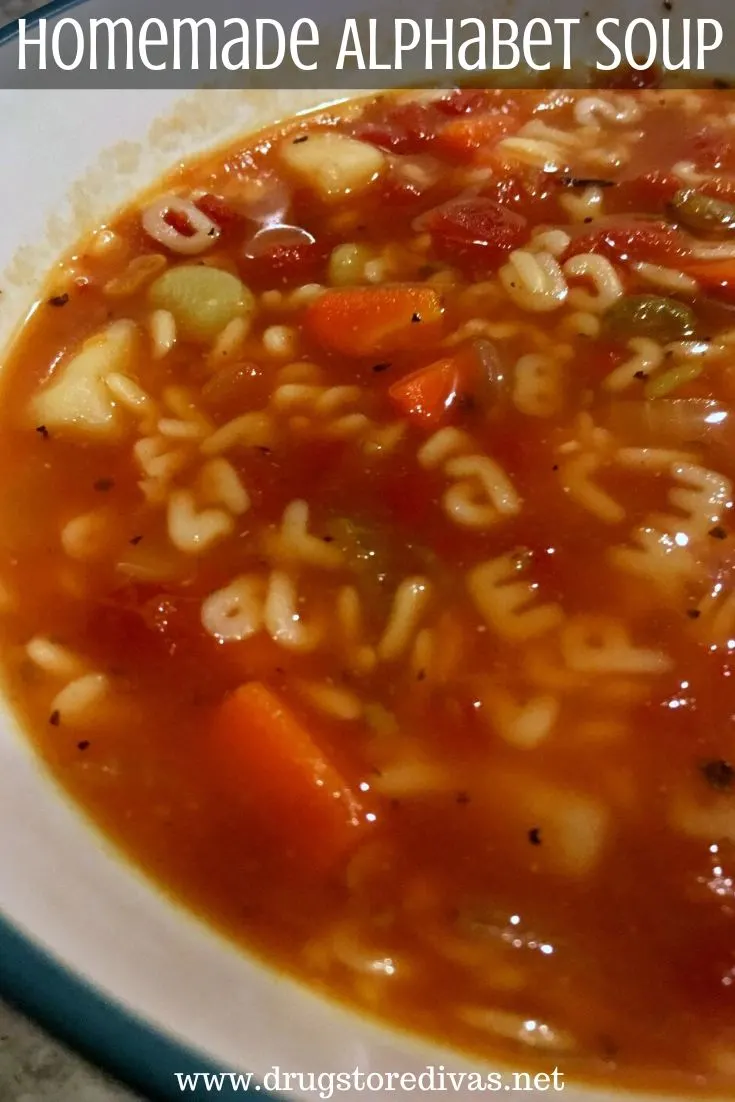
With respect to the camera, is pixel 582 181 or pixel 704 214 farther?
pixel 582 181

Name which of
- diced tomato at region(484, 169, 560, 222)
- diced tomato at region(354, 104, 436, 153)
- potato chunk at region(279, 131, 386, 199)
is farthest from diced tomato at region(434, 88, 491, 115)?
diced tomato at region(484, 169, 560, 222)

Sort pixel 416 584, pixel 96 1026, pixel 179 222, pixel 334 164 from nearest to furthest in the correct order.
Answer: pixel 96 1026 → pixel 416 584 → pixel 179 222 → pixel 334 164

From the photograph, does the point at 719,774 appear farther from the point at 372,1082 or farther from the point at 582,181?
the point at 582,181

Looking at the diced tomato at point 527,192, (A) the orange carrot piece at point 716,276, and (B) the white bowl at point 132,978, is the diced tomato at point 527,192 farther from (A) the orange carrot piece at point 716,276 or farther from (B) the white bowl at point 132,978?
(B) the white bowl at point 132,978

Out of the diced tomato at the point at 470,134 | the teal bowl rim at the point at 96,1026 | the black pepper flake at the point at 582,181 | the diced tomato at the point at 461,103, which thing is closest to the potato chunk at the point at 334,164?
the diced tomato at the point at 470,134

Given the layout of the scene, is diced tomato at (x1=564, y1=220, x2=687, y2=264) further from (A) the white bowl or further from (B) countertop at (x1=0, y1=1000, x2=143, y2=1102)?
(B) countertop at (x1=0, y1=1000, x2=143, y2=1102)

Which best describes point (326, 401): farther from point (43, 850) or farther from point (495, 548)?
point (43, 850)

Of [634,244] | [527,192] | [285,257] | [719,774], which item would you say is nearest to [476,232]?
[527,192]
